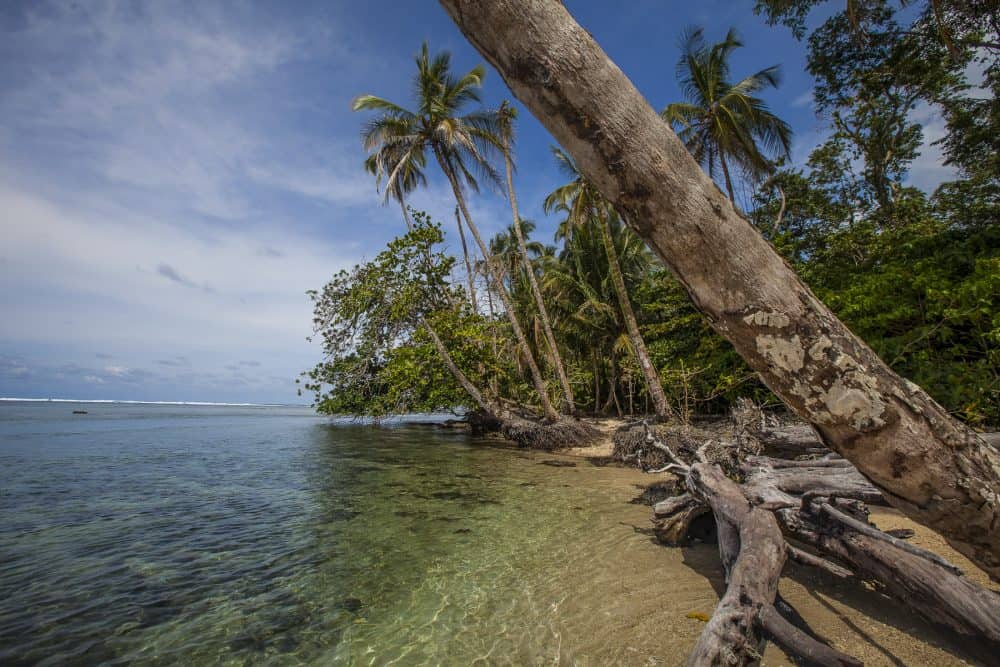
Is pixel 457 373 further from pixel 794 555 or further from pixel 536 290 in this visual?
pixel 794 555

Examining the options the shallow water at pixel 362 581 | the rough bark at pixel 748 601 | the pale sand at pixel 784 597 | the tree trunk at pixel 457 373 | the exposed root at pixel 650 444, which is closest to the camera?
the rough bark at pixel 748 601

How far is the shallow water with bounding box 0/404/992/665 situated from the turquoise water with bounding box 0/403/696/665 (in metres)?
0.02

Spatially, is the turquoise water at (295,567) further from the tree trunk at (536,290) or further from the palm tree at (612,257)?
the tree trunk at (536,290)

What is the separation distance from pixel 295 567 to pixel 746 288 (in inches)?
192

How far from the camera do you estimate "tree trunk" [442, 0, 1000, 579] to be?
107 centimetres

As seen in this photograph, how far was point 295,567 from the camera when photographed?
4.37m

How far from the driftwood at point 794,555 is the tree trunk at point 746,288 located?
1541 mm

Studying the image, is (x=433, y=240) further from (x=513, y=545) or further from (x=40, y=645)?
(x=40, y=645)

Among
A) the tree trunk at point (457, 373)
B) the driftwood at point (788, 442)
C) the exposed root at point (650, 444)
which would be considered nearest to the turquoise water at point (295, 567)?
the exposed root at point (650, 444)

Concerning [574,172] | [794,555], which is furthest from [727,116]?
[794,555]

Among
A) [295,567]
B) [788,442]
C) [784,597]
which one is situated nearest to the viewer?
[784,597]

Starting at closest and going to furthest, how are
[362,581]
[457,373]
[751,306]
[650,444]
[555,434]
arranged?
[751,306]
[362,581]
[650,444]
[555,434]
[457,373]

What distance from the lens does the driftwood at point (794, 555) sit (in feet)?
7.67

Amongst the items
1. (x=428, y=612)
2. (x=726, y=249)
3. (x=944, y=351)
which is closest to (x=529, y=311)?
(x=944, y=351)
